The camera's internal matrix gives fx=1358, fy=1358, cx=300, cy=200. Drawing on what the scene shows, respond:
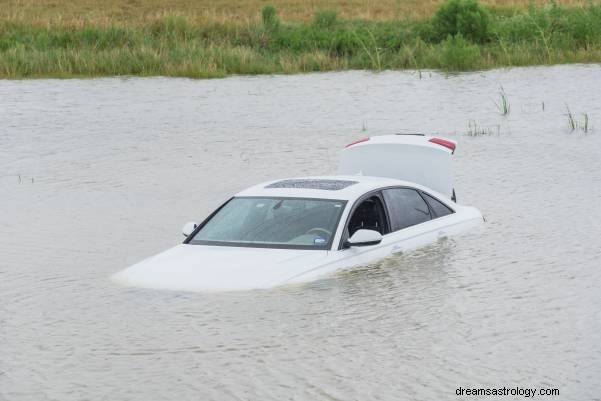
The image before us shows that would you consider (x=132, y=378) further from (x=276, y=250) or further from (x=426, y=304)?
(x=426, y=304)

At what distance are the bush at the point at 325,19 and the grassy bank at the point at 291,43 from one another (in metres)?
0.04

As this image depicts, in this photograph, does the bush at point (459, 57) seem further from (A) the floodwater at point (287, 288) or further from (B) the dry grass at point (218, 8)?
(B) the dry grass at point (218, 8)

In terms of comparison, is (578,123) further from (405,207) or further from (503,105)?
(405,207)

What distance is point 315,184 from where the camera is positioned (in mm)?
13055

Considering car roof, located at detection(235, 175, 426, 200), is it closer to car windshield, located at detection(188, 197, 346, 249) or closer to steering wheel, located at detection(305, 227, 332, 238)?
car windshield, located at detection(188, 197, 346, 249)

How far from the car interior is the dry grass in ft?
141

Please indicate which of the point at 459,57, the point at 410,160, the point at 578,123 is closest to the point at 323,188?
the point at 410,160

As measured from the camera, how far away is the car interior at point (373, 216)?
41.8 feet

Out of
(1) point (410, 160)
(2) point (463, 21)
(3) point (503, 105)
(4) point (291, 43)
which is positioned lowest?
(4) point (291, 43)

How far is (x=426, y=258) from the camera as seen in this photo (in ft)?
44.1

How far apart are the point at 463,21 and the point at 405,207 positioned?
31.2 metres

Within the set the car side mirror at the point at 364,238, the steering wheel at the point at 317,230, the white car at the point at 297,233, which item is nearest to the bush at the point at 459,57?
the white car at the point at 297,233

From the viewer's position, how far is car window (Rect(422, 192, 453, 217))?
13.9 meters

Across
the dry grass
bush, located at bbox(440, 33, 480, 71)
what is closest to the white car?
bush, located at bbox(440, 33, 480, 71)
